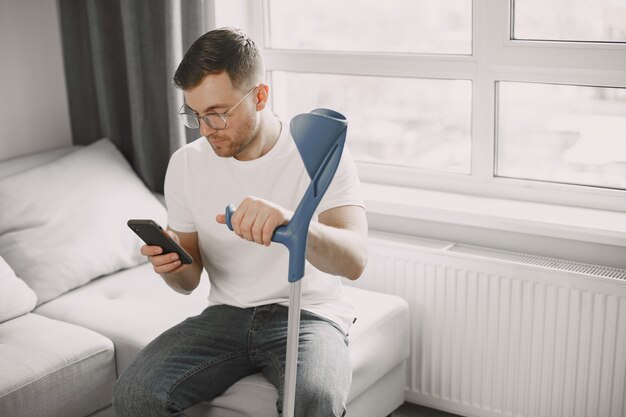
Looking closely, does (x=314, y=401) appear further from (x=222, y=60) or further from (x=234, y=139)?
(x=222, y=60)

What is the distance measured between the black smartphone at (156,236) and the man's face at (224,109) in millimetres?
247

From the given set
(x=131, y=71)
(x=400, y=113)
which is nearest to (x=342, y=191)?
(x=400, y=113)

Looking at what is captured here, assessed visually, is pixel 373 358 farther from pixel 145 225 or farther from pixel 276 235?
pixel 276 235

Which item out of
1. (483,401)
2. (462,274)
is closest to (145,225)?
(462,274)

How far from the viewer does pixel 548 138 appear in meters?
2.72

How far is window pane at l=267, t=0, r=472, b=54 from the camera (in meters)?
2.84

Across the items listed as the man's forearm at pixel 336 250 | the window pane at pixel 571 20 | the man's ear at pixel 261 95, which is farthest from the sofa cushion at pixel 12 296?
the window pane at pixel 571 20

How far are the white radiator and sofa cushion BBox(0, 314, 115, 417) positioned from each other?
929 millimetres

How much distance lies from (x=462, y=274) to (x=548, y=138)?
0.52 metres

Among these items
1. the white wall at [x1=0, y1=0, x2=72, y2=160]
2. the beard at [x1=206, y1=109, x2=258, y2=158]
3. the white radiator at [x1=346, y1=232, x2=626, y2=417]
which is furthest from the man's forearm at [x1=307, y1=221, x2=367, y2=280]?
the white wall at [x1=0, y1=0, x2=72, y2=160]

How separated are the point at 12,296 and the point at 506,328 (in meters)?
1.48

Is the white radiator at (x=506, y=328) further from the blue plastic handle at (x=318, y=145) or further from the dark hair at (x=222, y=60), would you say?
the blue plastic handle at (x=318, y=145)

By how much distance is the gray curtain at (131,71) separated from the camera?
9.95 feet

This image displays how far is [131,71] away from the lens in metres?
3.13
